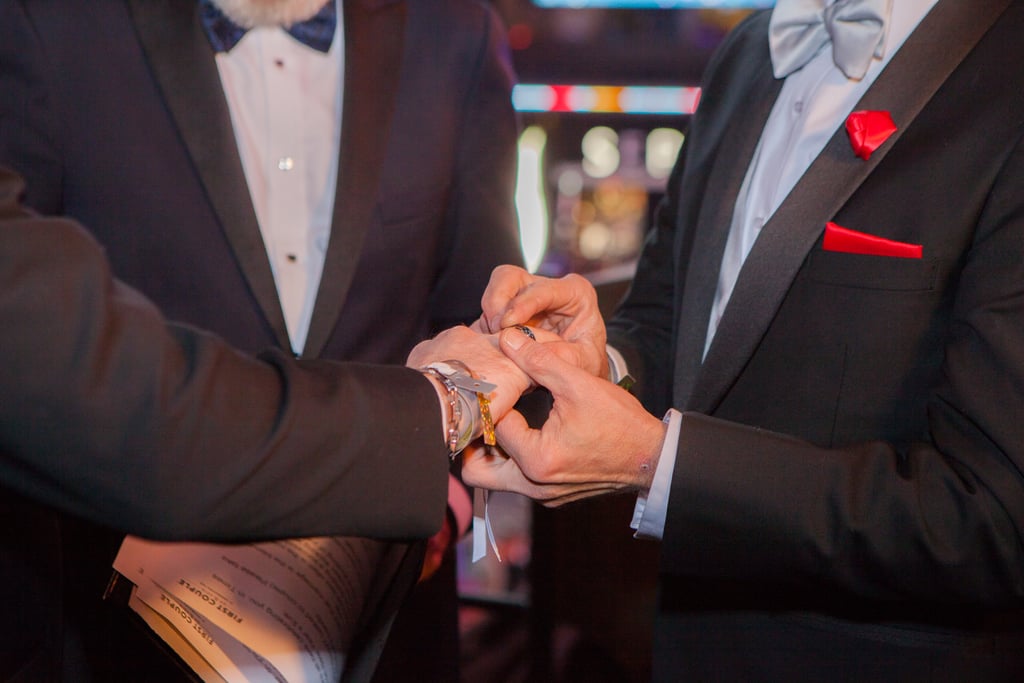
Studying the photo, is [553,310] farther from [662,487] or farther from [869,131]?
[869,131]

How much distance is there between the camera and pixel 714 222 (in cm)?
136

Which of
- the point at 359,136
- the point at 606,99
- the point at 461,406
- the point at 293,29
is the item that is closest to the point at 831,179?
the point at 461,406

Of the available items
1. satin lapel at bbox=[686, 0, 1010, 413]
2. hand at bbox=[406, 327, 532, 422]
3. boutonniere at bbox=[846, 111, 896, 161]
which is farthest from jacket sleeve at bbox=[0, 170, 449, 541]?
boutonniere at bbox=[846, 111, 896, 161]

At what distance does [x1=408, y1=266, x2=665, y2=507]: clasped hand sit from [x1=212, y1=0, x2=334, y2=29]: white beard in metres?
0.60

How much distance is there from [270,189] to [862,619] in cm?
103

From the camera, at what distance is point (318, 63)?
154 cm

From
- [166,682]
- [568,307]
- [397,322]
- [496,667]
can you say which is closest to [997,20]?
[568,307]

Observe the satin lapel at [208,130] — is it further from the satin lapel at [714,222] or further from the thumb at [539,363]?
the satin lapel at [714,222]

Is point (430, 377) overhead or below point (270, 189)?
below

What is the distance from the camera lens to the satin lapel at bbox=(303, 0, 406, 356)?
4.72 ft

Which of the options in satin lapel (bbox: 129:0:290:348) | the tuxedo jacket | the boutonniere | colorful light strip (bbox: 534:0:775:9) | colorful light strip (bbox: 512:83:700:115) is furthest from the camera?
colorful light strip (bbox: 512:83:700:115)

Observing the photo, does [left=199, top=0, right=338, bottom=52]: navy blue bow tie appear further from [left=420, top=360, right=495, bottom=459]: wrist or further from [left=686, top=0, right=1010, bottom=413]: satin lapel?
[left=686, top=0, right=1010, bottom=413]: satin lapel

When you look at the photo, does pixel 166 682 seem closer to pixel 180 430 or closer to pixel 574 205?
pixel 180 430

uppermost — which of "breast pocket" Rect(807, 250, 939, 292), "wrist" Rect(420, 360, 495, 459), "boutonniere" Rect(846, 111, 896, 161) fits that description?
"boutonniere" Rect(846, 111, 896, 161)
